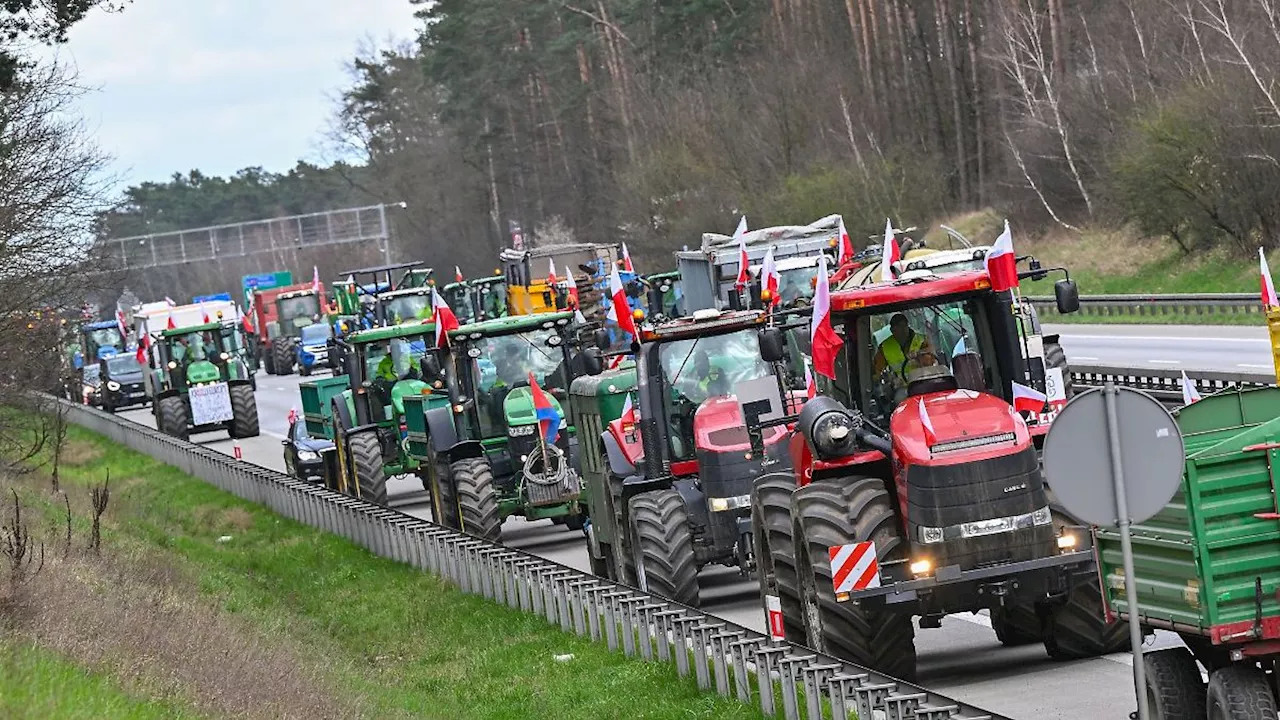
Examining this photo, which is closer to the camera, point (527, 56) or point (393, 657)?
point (393, 657)

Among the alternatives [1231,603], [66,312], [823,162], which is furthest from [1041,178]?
[1231,603]

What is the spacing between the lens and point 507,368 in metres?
25.8

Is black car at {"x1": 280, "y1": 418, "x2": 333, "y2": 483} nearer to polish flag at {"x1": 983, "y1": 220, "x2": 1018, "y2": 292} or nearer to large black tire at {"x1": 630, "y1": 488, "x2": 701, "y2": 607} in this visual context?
large black tire at {"x1": 630, "y1": 488, "x2": 701, "y2": 607}

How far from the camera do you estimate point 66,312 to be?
43.2 metres

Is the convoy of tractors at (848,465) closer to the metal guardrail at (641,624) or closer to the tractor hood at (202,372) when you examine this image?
the metal guardrail at (641,624)

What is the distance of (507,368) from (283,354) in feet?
179

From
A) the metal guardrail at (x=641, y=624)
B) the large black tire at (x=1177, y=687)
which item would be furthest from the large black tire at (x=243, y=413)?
the large black tire at (x=1177, y=687)

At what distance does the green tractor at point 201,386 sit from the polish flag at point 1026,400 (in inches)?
1490

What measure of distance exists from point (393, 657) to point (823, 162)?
52.9 m

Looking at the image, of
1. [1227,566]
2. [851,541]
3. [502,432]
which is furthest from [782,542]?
[502,432]

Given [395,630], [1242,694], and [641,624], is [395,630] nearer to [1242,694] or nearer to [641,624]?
[641,624]

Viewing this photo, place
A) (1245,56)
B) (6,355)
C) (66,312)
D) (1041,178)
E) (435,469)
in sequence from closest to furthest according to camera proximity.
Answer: (435,469), (6,355), (66,312), (1245,56), (1041,178)

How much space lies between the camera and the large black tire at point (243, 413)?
167 ft

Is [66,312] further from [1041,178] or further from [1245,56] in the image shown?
[1041,178]
